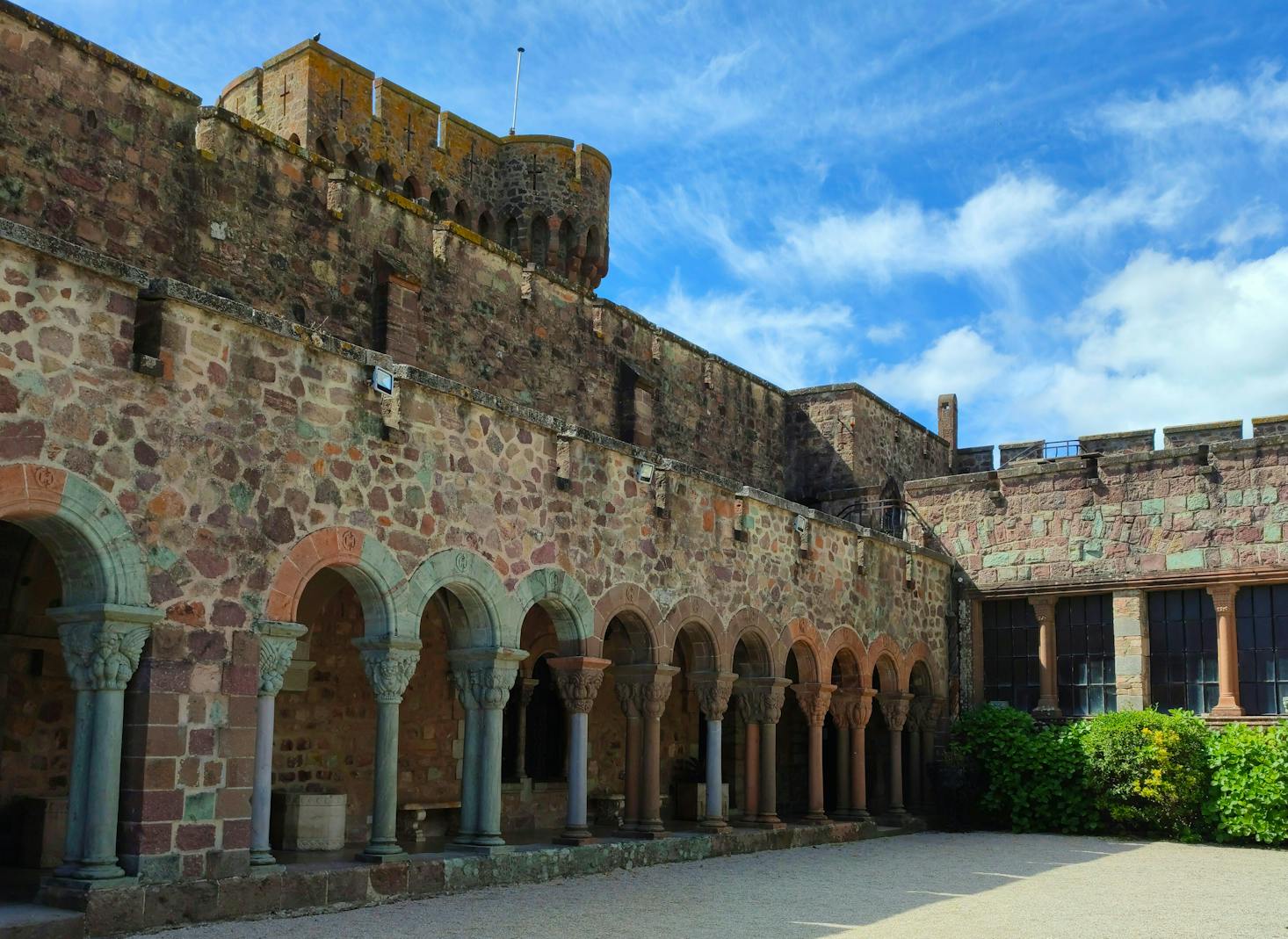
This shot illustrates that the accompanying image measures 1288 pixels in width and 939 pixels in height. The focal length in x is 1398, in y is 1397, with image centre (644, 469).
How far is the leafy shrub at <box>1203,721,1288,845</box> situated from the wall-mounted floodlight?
39.0 ft

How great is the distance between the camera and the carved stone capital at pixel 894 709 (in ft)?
61.7

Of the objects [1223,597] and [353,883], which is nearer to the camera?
[353,883]

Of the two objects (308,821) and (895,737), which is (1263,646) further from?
(308,821)

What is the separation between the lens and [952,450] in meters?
29.4

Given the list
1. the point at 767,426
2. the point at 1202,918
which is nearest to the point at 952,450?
the point at 767,426

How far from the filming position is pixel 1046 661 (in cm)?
1980

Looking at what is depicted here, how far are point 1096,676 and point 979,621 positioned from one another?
6.35 ft

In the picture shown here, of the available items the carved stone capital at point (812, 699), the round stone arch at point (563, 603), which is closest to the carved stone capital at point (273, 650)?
the round stone arch at point (563, 603)

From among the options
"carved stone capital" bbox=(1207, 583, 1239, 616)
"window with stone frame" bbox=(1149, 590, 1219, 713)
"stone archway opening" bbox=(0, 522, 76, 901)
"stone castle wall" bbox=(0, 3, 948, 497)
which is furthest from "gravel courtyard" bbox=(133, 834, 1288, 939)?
"stone castle wall" bbox=(0, 3, 948, 497)

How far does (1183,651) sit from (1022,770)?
8.86ft

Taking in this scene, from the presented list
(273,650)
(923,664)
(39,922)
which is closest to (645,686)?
(273,650)

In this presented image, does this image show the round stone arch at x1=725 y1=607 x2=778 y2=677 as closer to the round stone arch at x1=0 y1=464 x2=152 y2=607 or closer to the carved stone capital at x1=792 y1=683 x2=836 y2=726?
the carved stone capital at x1=792 y1=683 x2=836 y2=726

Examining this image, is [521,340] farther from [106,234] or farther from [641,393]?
[106,234]

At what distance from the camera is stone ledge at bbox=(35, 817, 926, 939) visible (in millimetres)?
8352
